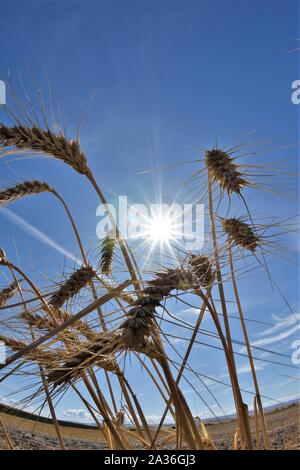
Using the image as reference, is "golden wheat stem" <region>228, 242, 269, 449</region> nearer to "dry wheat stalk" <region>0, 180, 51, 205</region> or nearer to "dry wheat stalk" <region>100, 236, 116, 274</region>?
"dry wheat stalk" <region>100, 236, 116, 274</region>

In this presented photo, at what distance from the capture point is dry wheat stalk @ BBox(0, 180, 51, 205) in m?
3.19

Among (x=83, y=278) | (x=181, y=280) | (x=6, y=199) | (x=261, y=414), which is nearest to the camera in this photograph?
(x=181, y=280)

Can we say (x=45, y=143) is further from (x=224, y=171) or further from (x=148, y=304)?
(x=148, y=304)

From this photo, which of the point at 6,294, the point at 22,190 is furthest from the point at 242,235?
the point at 6,294

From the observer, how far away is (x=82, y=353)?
167 cm

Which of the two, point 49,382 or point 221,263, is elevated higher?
point 221,263

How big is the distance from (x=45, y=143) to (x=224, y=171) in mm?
1407

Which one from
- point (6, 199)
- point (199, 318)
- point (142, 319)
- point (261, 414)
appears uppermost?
point (6, 199)

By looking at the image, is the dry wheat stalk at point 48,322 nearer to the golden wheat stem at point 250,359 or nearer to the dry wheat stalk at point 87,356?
the dry wheat stalk at point 87,356

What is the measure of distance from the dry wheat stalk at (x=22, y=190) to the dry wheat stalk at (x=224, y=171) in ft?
5.31

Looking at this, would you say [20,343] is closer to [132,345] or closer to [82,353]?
[82,353]

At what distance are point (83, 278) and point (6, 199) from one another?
1077 millimetres

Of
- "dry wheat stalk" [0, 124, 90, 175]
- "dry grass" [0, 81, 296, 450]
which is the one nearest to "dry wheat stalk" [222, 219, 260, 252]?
"dry grass" [0, 81, 296, 450]
